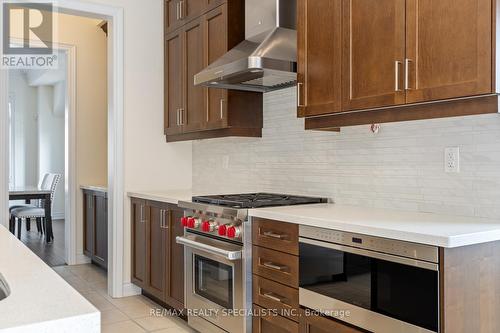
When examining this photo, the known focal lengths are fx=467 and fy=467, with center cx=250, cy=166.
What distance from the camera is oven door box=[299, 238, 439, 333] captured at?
1668 millimetres

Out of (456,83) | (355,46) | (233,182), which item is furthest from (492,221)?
(233,182)

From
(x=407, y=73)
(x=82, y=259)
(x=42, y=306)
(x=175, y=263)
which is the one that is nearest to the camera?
(x=42, y=306)

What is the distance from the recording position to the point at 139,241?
156 inches

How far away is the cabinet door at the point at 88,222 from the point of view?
4.94 m

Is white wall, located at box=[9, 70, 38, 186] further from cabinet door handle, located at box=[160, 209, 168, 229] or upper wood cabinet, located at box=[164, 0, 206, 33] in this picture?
cabinet door handle, located at box=[160, 209, 168, 229]

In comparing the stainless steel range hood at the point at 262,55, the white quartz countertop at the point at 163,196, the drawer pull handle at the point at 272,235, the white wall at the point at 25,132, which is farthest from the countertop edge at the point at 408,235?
the white wall at the point at 25,132

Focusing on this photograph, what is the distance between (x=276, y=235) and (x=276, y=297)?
0.32 metres

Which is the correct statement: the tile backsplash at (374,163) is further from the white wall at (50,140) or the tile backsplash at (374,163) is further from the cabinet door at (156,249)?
the white wall at (50,140)

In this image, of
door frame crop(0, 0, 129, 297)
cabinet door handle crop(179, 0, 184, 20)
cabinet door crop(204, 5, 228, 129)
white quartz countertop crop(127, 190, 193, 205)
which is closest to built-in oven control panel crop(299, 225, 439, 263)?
white quartz countertop crop(127, 190, 193, 205)

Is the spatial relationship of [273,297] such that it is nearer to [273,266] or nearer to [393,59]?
[273,266]

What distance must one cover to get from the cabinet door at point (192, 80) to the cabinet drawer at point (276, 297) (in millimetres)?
1537

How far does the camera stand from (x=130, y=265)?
4.10 m

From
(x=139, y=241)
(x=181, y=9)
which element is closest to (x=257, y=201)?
(x=139, y=241)

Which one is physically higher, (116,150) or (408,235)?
(116,150)
